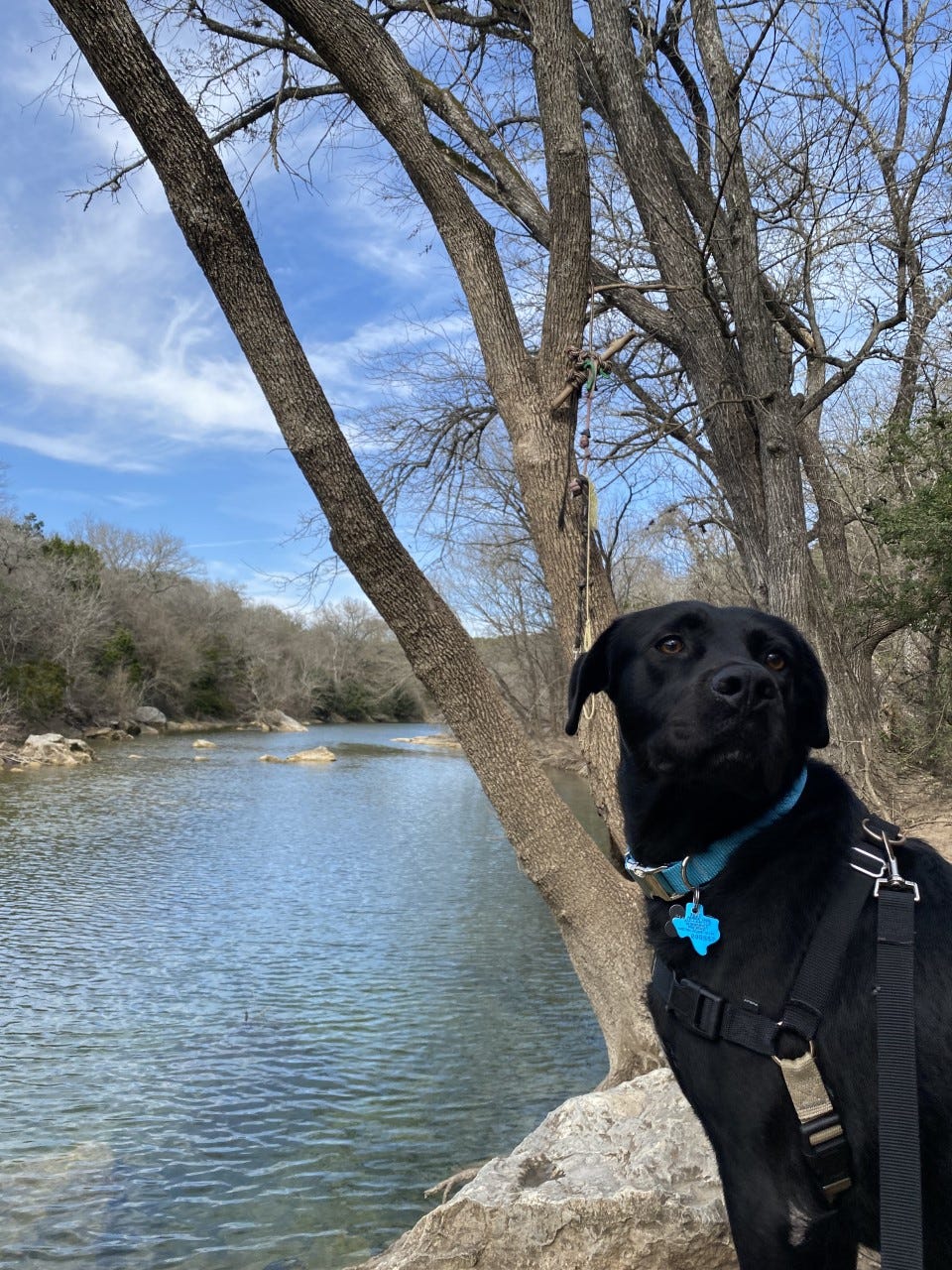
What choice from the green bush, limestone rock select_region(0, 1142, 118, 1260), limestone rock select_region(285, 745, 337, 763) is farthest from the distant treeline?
limestone rock select_region(0, 1142, 118, 1260)

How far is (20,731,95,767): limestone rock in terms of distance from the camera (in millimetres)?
29859

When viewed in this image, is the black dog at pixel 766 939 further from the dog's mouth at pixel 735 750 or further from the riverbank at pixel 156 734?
the riverbank at pixel 156 734

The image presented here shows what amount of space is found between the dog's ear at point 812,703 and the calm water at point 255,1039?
4341 mm

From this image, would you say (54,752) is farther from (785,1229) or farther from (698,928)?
(785,1229)

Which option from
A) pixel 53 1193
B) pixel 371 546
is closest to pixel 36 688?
pixel 53 1193

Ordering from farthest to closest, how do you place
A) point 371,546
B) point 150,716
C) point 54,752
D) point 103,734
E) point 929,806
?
point 150,716 < point 103,734 < point 54,752 < point 929,806 < point 371,546

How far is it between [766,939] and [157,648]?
186ft

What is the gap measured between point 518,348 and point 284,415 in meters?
1.76

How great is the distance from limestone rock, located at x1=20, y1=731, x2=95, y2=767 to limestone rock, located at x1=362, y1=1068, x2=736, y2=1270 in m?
28.7

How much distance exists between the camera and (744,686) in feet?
6.95

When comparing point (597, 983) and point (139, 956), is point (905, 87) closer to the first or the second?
point (597, 983)

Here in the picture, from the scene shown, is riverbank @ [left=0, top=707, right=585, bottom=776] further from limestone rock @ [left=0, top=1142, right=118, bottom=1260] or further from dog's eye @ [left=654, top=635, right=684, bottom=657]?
dog's eye @ [left=654, top=635, right=684, bottom=657]

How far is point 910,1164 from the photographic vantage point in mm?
1760

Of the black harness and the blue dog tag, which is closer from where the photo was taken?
the black harness
